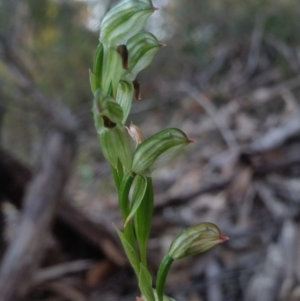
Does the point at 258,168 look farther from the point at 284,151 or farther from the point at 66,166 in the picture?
the point at 66,166

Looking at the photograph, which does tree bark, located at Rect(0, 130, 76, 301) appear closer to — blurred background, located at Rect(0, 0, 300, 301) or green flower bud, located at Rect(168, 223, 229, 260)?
blurred background, located at Rect(0, 0, 300, 301)

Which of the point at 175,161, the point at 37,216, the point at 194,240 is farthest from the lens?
the point at 175,161

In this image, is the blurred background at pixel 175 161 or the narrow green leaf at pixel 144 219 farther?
the blurred background at pixel 175 161

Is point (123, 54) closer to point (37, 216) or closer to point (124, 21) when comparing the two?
point (124, 21)

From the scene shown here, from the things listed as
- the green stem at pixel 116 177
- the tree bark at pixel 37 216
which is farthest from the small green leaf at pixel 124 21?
the tree bark at pixel 37 216

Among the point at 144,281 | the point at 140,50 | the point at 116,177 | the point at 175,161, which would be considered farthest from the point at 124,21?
the point at 175,161

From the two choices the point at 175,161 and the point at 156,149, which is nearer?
the point at 156,149

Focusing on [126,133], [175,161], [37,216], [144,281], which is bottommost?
[144,281]

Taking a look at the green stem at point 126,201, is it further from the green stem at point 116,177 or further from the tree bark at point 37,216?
the tree bark at point 37,216
